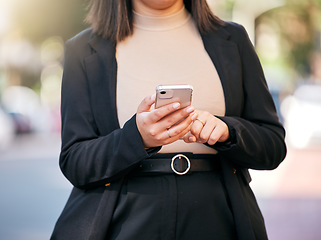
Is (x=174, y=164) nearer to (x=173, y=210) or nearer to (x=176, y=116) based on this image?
(x=173, y=210)

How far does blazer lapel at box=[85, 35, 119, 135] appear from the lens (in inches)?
78.4

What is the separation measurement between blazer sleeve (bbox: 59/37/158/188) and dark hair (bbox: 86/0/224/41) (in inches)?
5.4

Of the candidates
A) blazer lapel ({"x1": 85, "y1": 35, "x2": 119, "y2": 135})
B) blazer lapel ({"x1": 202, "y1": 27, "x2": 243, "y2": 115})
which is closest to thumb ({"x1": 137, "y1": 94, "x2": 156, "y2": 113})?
blazer lapel ({"x1": 85, "y1": 35, "x2": 119, "y2": 135})

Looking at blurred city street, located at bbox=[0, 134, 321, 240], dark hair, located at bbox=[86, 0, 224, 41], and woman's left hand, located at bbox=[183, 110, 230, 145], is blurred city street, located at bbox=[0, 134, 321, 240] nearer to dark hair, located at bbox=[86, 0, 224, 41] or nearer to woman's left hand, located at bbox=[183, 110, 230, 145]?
dark hair, located at bbox=[86, 0, 224, 41]

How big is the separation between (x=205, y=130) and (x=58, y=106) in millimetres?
30412

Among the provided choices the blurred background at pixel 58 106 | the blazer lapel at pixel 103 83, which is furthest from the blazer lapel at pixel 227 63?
the blurred background at pixel 58 106

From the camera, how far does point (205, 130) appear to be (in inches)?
70.5

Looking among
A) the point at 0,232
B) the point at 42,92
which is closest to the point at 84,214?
the point at 0,232

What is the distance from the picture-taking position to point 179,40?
7.17 feet

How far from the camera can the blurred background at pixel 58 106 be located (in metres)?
7.87

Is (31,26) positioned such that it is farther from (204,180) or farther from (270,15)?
(204,180)

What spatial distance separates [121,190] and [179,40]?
60 cm

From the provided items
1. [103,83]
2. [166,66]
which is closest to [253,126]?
[166,66]

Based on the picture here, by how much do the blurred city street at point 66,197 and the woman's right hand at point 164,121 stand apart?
16.1 ft
